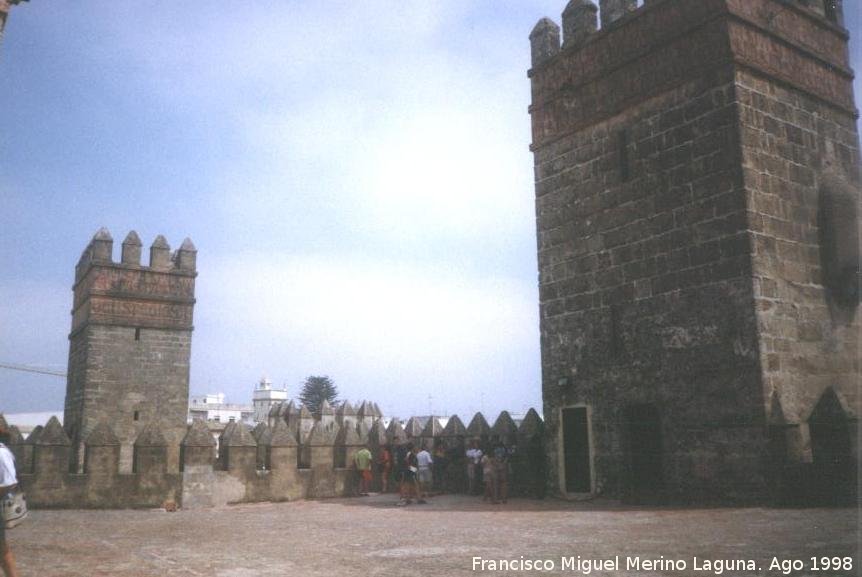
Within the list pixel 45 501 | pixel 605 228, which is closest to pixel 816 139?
pixel 605 228

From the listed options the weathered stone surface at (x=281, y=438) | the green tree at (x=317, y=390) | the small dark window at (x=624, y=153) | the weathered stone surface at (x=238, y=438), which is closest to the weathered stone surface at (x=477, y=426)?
the weathered stone surface at (x=281, y=438)

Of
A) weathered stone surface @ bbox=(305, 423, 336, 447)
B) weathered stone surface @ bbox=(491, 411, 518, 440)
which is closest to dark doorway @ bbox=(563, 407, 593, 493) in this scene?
weathered stone surface @ bbox=(491, 411, 518, 440)

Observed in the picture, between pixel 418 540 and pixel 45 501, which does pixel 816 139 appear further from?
pixel 45 501

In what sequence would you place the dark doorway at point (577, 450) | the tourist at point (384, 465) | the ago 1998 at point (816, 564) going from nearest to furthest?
the ago 1998 at point (816, 564) < the dark doorway at point (577, 450) < the tourist at point (384, 465)

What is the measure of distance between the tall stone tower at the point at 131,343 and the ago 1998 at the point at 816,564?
55.1 ft

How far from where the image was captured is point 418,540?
7.78 meters

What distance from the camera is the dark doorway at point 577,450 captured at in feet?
40.5

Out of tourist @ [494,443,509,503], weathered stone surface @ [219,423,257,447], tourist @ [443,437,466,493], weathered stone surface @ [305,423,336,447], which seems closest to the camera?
tourist @ [494,443,509,503]

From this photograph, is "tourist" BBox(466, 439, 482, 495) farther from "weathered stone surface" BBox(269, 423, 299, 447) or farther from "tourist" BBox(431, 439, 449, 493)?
"weathered stone surface" BBox(269, 423, 299, 447)

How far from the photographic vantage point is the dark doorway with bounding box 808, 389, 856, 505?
9227mm

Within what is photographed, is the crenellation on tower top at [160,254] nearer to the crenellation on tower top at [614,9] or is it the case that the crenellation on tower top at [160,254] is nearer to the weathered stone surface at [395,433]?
the weathered stone surface at [395,433]

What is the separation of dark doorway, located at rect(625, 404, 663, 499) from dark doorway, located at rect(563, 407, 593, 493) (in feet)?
2.93

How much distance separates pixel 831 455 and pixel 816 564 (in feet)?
15.8

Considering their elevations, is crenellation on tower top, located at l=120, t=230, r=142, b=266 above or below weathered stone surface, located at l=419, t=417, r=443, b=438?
above
